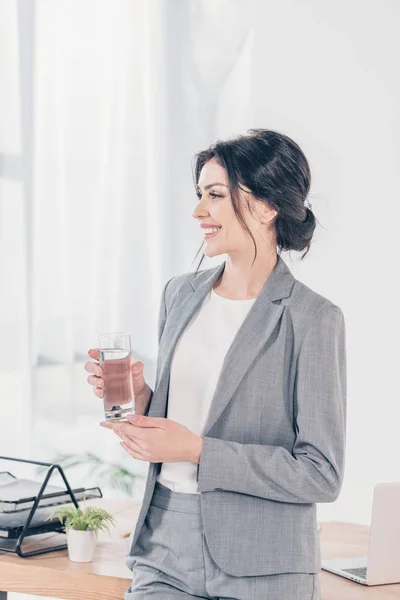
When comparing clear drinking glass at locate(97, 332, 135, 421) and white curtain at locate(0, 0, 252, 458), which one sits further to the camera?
white curtain at locate(0, 0, 252, 458)

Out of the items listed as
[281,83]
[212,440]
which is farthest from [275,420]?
[281,83]

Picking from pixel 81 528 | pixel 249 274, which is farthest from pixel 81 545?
pixel 249 274

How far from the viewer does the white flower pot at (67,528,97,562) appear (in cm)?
203

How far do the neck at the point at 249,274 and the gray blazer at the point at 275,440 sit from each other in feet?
0.24

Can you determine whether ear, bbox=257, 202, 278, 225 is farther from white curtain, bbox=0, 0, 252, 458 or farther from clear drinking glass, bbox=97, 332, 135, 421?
white curtain, bbox=0, 0, 252, 458

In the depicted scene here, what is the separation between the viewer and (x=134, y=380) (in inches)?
74.2

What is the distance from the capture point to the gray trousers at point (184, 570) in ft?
5.63

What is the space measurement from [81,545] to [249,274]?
2.39ft

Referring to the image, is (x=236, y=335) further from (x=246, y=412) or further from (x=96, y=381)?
(x=96, y=381)

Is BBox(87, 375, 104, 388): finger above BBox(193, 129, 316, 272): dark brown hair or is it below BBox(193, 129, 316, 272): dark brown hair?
below

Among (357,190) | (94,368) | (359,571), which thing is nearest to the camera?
(94,368)

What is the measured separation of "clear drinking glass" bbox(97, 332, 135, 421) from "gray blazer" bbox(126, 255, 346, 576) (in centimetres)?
18

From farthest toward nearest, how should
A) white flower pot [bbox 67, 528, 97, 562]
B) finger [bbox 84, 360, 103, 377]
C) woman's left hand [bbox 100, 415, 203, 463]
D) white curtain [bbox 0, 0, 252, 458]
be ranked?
white curtain [bbox 0, 0, 252, 458] < white flower pot [bbox 67, 528, 97, 562] < finger [bbox 84, 360, 103, 377] < woman's left hand [bbox 100, 415, 203, 463]

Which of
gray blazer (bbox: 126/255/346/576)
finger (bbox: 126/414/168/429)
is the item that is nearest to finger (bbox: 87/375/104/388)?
finger (bbox: 126/414/168/429)
